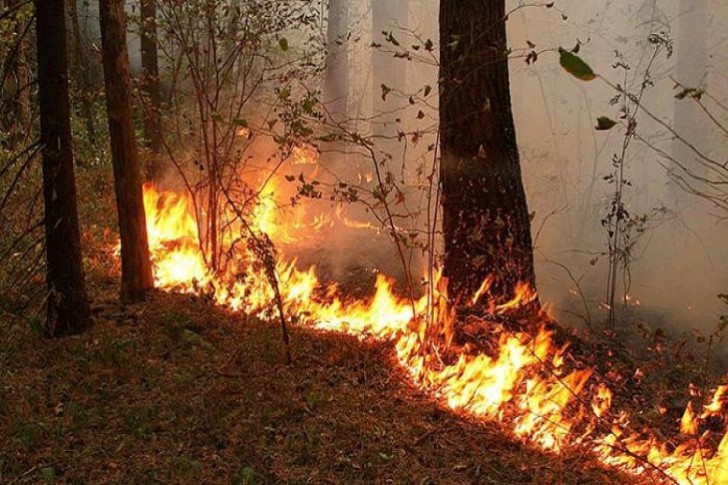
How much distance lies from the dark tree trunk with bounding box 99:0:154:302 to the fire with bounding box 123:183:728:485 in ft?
2.19

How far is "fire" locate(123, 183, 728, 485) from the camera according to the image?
377 centimetres

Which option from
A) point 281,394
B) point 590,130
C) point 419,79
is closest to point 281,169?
point 419,79

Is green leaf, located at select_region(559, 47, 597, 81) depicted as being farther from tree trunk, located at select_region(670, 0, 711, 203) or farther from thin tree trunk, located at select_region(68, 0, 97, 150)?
thin tree trunk, located at select_region(68, 0, 97, 150)

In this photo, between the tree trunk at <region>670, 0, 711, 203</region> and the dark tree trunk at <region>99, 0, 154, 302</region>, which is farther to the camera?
the tree trunk at <region>670, 0, 711, 203</region>

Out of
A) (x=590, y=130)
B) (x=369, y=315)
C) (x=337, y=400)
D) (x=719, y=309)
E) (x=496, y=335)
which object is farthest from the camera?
(x=590, y=130)

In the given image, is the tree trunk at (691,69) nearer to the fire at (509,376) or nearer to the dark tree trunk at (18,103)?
the fire at (509,376)

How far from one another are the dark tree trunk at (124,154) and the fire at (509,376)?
667 mm

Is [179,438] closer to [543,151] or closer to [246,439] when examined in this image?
[246,439]

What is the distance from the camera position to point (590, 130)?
32.8ft

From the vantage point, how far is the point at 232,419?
4121 millimetres

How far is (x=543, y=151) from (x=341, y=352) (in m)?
6.30

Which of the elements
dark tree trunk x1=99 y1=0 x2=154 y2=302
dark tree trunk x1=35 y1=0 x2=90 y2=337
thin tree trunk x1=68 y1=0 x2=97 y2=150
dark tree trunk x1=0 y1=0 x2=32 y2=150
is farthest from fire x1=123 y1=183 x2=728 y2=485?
thin tree trunk x1=68 y1=0 x2=97 y2=150

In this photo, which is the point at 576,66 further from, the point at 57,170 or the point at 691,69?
the point at 691,69

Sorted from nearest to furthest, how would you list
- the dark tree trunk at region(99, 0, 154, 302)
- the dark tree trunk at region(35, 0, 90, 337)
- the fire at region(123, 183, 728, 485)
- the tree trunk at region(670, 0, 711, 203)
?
1. the fire at region(123, 183, 728, 485)
2. the dark tree trunk at region(35, 0, 90, 337)
3. the dark tree trunk at region(99, 0, 154, 302)
4. the tree trunk at region(670, 0, 711, 203)
